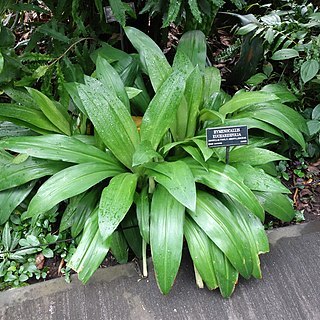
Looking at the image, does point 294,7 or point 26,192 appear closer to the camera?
point 26,192

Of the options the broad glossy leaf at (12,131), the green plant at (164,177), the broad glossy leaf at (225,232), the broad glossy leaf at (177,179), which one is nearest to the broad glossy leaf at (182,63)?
the green plant at (164,177)

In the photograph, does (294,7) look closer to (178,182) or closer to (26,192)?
(178,182)

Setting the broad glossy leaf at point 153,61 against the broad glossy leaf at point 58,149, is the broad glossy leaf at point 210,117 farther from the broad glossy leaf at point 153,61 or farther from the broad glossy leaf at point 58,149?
the broad glossy leaf at point 58,149

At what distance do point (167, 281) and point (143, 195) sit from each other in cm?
33

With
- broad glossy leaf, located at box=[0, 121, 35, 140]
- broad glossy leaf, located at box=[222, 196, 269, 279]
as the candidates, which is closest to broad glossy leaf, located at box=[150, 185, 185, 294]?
broad glossy leaf, located at box=[222, 196, 269, 279]

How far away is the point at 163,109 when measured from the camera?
148 cm

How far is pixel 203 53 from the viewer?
1.86 metres

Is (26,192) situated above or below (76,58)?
below

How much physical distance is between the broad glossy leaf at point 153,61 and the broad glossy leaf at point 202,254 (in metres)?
0.62

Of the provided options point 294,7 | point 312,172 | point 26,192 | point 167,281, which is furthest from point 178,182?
point 294,7

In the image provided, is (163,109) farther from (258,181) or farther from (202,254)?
(202,254)

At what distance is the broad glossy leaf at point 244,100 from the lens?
1.62 m

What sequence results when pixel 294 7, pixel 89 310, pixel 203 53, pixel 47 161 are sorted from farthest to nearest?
1. pixel 294 7
2. pixel 203 53
3. pixel 47 161
4. pixel 89 310

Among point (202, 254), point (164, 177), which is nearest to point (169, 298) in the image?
point (202, 254)
